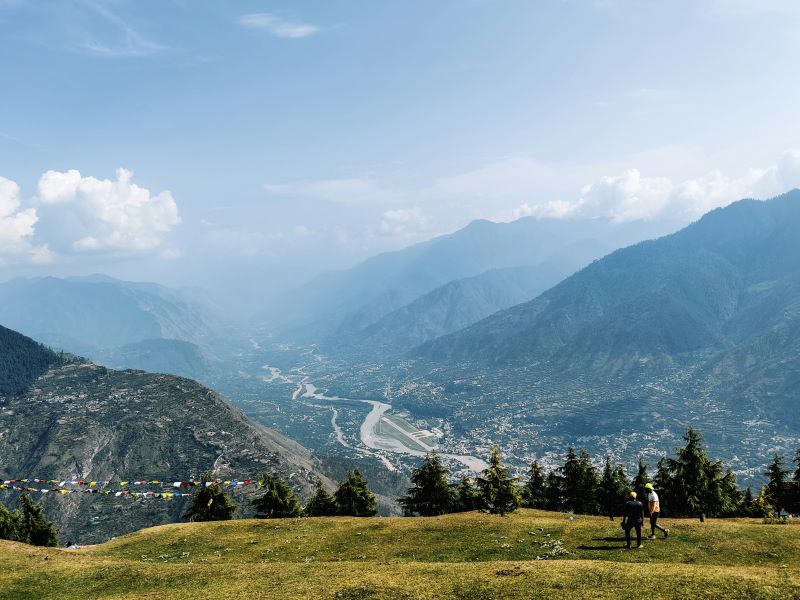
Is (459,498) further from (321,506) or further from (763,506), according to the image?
(763,506)

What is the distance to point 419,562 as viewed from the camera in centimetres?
3903

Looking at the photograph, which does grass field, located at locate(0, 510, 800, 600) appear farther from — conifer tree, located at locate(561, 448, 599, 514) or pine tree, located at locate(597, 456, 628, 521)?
conifer tree, located at locate(561, 448, 599, 514)

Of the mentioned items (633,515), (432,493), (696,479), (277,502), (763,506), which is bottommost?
(277,502)

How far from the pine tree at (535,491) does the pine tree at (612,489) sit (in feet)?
41.1

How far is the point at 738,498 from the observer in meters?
92.8

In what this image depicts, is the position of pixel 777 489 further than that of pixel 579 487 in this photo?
No

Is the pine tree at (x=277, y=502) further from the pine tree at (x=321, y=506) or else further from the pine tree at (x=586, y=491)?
the pine tree at (x=586, y=491)

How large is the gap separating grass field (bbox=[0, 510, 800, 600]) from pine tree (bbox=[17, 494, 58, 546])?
198 feet

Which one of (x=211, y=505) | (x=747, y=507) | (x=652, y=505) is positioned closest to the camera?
(x=652, y=505)

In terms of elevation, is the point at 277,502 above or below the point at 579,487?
below

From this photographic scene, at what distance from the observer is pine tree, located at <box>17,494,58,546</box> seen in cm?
9912

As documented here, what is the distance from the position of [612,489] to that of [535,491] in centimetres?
2000

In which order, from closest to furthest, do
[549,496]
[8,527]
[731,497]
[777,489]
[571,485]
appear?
[777,489]
[731,497]
[8,527]
[571,485]
[549,496]

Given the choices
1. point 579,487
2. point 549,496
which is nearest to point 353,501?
point 549,496
